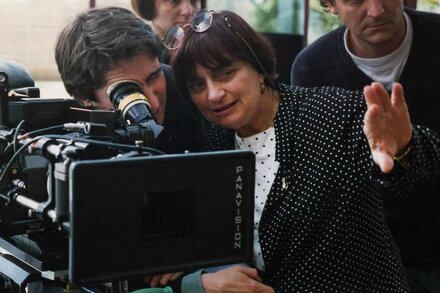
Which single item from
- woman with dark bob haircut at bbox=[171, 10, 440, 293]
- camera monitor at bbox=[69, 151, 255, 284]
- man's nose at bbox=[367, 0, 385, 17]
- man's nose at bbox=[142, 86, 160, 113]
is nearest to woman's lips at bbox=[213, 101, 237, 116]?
woman with dark bob haircut at bbox=[171, 10, 440, 293]

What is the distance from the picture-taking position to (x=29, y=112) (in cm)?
151

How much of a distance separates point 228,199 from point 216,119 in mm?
516

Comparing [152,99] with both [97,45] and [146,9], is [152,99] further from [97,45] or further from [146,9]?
[146,9]

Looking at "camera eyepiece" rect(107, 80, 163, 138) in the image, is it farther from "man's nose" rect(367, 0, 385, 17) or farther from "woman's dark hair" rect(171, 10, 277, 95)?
"man's nose" rect(367, 0, 385, 17)


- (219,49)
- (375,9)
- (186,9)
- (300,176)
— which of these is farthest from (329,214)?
(186,9)

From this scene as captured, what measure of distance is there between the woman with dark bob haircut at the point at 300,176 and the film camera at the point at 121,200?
0.31 metres

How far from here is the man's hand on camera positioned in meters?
1.57

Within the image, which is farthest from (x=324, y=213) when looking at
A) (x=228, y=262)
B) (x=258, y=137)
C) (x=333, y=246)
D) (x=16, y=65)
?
(x=16, y=65)

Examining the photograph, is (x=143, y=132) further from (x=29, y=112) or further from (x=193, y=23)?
(x=193, y=23)

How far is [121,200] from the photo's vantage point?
3.91 ft

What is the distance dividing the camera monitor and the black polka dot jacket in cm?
33

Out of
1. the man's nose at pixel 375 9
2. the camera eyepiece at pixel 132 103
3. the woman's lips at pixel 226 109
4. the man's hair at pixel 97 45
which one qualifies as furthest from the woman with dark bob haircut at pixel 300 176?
the man's nose at pixel 375 9

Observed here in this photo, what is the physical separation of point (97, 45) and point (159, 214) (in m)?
0.65

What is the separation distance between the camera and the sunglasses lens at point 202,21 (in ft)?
5.77
